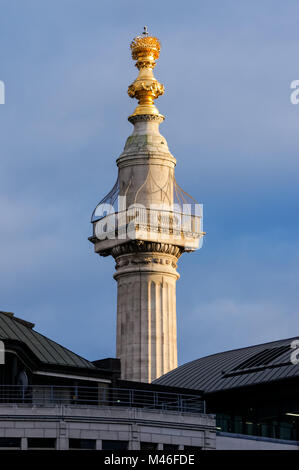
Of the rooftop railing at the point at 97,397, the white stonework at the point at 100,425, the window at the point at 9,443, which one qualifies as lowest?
the window at the point at 9,443

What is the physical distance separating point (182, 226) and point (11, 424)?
59.7 meters

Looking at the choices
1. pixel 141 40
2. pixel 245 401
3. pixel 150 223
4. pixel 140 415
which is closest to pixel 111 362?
pixel 140 415

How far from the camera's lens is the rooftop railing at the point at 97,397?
268 ft

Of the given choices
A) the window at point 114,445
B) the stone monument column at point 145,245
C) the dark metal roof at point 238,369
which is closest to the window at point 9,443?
the window at point 114,445

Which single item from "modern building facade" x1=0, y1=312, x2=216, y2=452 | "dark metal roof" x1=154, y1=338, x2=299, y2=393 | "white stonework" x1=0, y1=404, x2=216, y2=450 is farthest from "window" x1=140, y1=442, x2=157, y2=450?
"dark metal roof" x1=154, y1=338, x2=299, y2=393

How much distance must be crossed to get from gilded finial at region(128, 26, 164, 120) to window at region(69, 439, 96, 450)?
6539 cm

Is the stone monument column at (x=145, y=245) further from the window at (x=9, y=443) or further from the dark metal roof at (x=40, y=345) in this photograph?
the window at (x=9, y=443)

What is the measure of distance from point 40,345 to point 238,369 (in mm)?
24199

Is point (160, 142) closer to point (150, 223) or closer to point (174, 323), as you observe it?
point (150, 223)

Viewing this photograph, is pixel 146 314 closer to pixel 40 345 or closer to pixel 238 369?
pixel 238 369

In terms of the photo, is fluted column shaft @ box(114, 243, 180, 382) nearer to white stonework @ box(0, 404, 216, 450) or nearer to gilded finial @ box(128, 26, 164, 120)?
gilded finial @ box(128, 26, 164, 120)

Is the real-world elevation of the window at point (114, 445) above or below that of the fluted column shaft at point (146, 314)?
below

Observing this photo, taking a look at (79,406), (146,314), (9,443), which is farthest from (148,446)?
(146,314)

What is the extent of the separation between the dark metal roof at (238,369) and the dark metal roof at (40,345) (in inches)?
687
